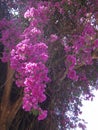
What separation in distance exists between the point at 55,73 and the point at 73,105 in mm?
1725

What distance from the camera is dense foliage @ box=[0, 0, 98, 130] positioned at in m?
5.23

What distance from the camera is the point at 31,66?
5.08 m

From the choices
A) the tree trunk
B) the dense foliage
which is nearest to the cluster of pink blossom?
the dense foliage

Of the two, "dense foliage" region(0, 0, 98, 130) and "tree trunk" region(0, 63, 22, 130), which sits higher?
"dense foliage" region(0, 0, 98, 130)

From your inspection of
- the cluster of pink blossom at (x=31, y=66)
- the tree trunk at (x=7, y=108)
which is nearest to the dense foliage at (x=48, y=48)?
the cluster of pink blossom at (x=31, y=66)

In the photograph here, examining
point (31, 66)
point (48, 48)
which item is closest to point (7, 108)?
Answer: point (48, 48)

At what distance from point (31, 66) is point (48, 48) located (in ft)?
3.58

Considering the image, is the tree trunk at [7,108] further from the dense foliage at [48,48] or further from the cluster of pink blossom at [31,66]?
the cluster of pink blossom at [31,66]

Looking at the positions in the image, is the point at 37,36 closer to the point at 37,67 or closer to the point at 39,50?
the point at 39,50

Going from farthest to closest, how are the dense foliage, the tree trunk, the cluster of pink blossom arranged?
the tree trunk
the dense foliage
the cluster of pink blossom

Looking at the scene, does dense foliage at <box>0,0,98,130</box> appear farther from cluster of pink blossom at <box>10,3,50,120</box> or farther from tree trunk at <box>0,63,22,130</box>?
tree trunk at <box>0,63,22,130</box>

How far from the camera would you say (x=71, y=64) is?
5.96m

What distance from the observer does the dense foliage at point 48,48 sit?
5234 millimetres

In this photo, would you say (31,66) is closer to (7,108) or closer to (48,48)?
(48,48)
